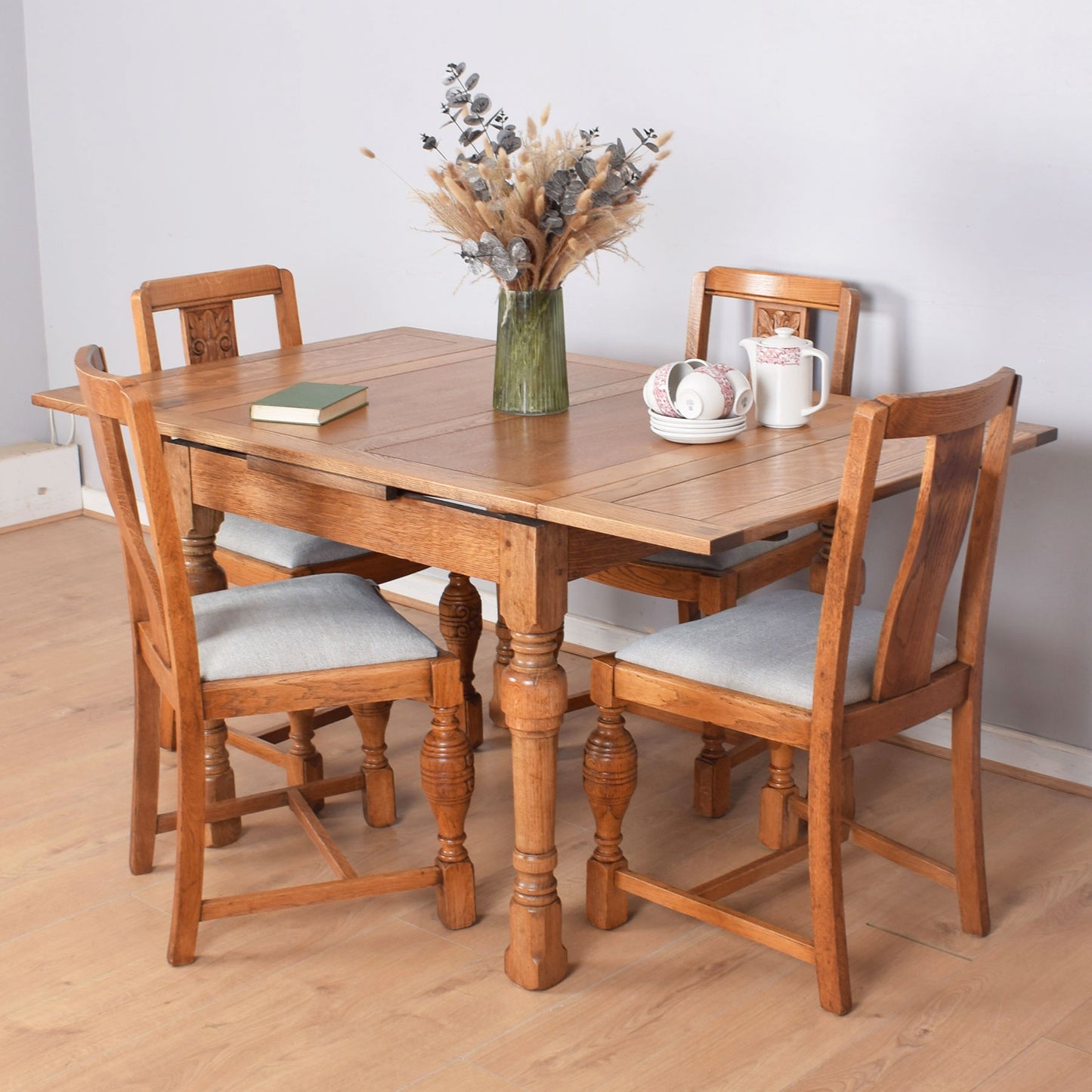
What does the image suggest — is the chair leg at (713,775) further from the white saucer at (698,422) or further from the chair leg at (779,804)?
the white saucer at (698,422)

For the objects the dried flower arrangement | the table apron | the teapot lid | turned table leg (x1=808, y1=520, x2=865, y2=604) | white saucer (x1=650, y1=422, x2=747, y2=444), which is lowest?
turned table leg (x1=808, y1=520, x2=865, y2=604)

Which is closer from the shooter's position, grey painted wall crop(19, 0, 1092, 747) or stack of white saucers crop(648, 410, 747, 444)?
stack of white saucers crop(648, 410, 747, 444)

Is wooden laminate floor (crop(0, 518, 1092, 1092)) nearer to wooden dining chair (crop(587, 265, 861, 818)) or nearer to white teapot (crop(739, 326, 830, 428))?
wooden dining chair (crop(587, 265, 861, 818))

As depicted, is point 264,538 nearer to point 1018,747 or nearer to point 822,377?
point 822,377

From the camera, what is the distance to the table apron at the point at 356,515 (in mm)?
2020

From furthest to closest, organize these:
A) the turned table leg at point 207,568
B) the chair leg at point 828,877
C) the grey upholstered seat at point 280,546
A: 1. the grey upholstered seat at point 280,546
2. the turned table leg at point 207,568
3. the chair leg at point 828,877

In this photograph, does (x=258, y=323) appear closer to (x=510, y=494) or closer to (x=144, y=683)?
(x=144, y=683)

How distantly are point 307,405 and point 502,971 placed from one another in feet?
3.09

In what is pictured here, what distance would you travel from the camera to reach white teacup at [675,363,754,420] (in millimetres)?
2182

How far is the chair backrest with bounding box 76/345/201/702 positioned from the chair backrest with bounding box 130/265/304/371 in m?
0.65

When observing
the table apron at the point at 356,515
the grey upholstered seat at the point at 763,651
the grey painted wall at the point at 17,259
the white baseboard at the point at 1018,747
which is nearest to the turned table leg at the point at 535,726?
the table apron at the point at 356,515

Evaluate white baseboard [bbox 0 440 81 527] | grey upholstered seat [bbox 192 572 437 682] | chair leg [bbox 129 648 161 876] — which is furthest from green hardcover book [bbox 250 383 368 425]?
white baseboard [bbox 0 440 81 527]

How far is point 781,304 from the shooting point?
2793 mm

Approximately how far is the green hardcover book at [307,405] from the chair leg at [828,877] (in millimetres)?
964
